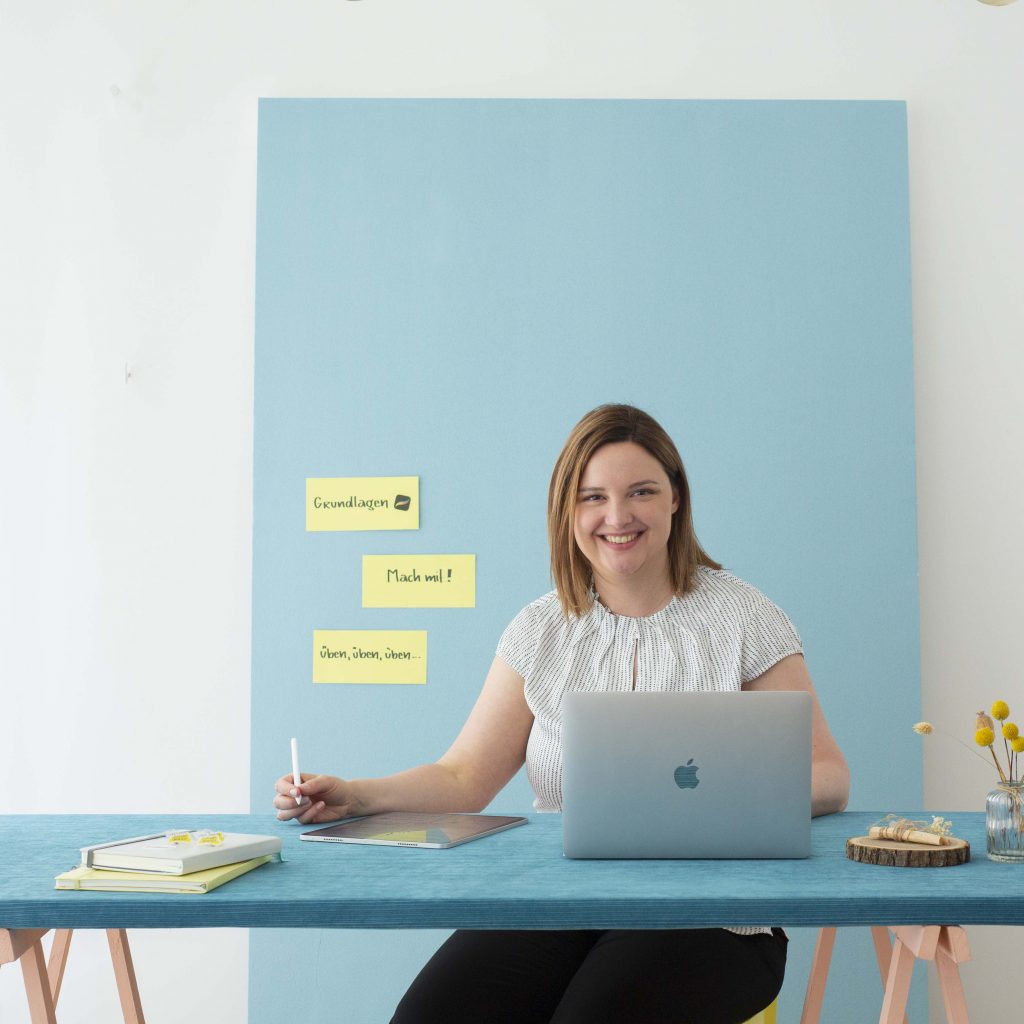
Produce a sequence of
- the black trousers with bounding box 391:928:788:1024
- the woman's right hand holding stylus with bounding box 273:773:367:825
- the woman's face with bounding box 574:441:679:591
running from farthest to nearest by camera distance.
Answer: the woman's face with bounding box 574:441:679:591
the woman's right hand holding stylus with bounding box 273:773:367:825
the black trousers with bounding box 391:928:788:1024

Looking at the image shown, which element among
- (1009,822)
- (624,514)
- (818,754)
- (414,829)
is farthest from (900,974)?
(624,514)

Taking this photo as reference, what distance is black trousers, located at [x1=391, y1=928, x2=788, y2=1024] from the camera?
1373 mm

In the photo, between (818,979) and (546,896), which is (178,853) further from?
(818,979)

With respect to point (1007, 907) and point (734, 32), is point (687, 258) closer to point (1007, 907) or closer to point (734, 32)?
point (734, 32)

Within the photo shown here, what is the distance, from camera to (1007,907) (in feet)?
3.80

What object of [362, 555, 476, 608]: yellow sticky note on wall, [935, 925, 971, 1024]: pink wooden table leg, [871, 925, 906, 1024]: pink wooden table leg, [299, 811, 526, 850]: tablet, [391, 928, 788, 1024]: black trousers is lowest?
[871, 925, 906, 1024]: pink wooden table leg

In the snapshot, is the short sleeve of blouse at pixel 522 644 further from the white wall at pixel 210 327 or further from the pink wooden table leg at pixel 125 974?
the white wall at pixel 210 327

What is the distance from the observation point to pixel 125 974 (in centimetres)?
192

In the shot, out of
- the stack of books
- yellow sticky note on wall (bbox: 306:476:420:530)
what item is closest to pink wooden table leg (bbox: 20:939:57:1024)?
the stack of books

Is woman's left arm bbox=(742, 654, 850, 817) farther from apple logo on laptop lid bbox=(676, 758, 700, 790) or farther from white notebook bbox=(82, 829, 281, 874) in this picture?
white notebook bbox=(82, 829, 281, 874)

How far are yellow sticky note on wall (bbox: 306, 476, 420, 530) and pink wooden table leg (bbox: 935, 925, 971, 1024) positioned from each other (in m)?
1.68

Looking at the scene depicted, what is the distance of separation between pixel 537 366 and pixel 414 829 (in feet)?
4.69

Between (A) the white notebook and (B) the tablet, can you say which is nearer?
(A) the white notebook

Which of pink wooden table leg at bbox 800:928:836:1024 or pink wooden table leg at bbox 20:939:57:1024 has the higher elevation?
pink wooden table leg at bbox 20:939:57:1024
